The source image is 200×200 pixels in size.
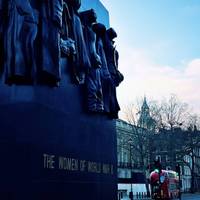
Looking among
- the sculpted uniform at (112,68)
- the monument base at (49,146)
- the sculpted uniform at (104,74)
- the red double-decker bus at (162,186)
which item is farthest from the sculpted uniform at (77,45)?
the red double-decker bus at (162,186)

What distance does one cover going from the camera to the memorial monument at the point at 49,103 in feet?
28.0

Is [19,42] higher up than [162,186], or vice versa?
[19,42]

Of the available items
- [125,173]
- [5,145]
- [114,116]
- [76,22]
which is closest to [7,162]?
[5,145]

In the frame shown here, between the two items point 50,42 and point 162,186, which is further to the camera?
point 162,186

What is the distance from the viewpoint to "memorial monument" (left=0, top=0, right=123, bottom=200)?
853 cm

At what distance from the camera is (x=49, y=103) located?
31.8 feet

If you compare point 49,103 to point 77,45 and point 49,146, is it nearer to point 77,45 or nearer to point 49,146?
point 49,146

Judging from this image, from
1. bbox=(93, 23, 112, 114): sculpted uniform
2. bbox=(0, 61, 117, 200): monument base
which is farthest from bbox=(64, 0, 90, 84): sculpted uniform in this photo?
bbox=(93, 23, 112, 114): sculpted uniform

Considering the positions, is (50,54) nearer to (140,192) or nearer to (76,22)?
(76,22)

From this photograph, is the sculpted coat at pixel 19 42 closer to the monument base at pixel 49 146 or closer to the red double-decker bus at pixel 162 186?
the monument base at pixel 49 146

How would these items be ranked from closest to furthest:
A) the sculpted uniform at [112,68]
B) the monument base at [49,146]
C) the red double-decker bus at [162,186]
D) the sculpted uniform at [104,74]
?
the monument base at [49,146], the sculpted uniform at [104,74], the sculpted uniform at [112,68], the red double-decker bus at [162,186]

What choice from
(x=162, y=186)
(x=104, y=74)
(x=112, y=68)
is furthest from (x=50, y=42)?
(x=162, y=186)

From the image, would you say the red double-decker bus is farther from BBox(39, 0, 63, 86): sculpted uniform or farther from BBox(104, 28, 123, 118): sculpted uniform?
BBox(39, 0, 63, 86): sculpted uniform

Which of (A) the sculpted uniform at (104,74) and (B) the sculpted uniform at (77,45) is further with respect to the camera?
(A) the sculpted uniform at (104,74)
